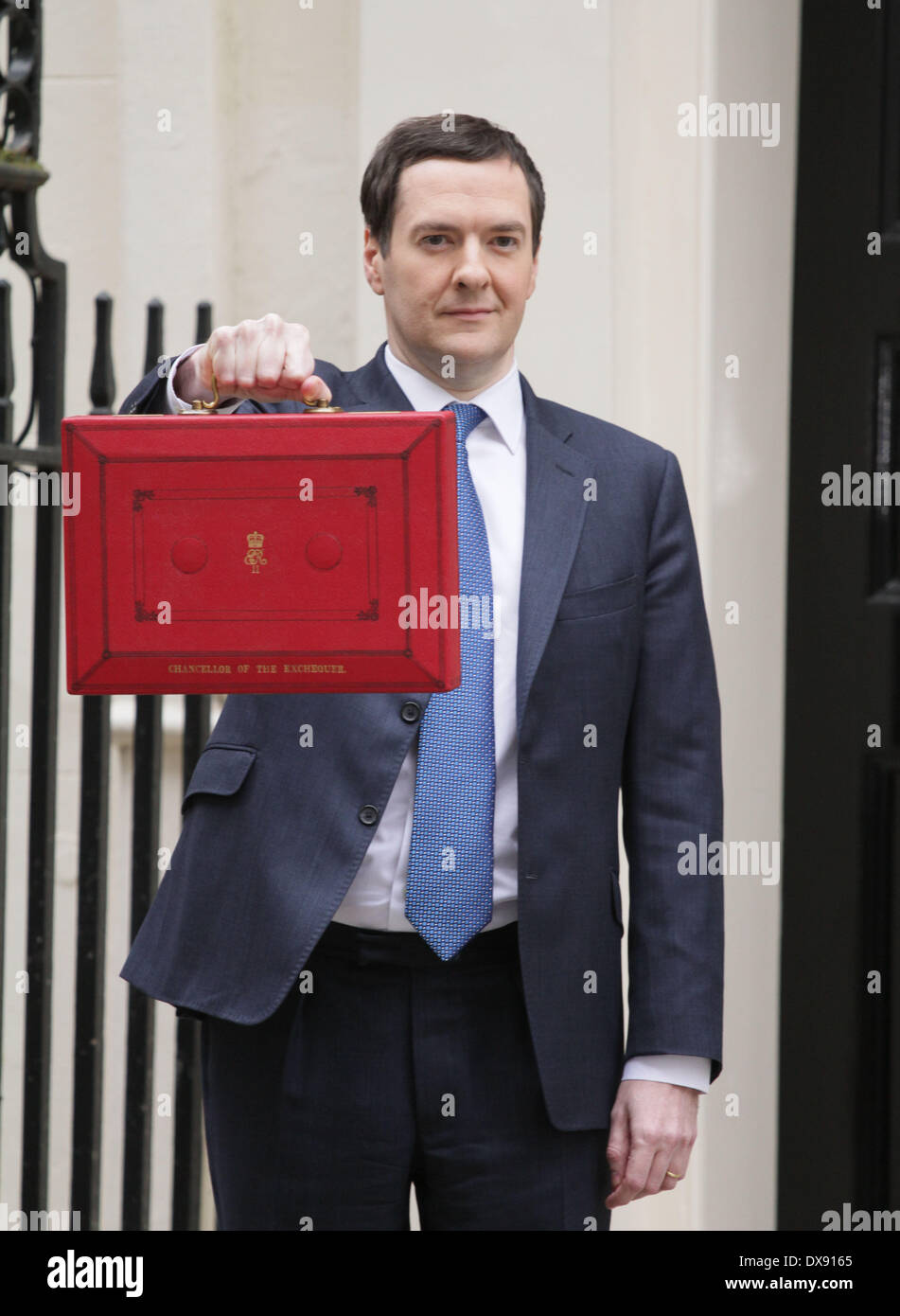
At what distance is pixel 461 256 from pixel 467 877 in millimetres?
789

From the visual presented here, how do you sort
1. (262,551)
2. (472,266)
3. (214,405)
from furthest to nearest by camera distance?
(472,266), (214,405), (262,551)

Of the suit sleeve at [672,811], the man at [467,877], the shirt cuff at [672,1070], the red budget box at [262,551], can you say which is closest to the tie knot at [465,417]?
the man at [467,877]

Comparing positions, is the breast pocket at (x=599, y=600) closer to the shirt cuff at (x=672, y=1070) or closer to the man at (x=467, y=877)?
the man at (x=467, y=877)

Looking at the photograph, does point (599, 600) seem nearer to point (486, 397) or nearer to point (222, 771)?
point (486, 397)

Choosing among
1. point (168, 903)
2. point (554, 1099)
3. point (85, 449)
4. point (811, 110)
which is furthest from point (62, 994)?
point (811, 110)

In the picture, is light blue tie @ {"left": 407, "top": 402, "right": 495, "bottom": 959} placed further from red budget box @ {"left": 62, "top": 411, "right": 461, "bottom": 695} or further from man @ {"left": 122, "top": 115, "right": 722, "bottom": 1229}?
red budget box @ {"left": 62, "top": 411, "right": 461, "bottom": 695}

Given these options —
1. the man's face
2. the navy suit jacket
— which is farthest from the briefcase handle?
the man's face

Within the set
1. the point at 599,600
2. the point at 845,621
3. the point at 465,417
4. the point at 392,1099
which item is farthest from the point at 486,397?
the point at 845,621

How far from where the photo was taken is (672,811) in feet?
6.82

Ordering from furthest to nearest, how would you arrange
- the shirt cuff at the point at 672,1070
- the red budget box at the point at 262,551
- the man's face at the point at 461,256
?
the shirt cuff at the point at 672,1070
the man's face at the point at 461,256
the red budget box at the point at 262,551

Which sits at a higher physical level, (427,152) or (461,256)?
(427,152)

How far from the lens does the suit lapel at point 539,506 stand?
77.5 inches

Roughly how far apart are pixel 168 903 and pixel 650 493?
34.1 inches

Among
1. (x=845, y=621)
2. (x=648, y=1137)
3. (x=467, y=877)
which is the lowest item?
(x=648, y=1137)
